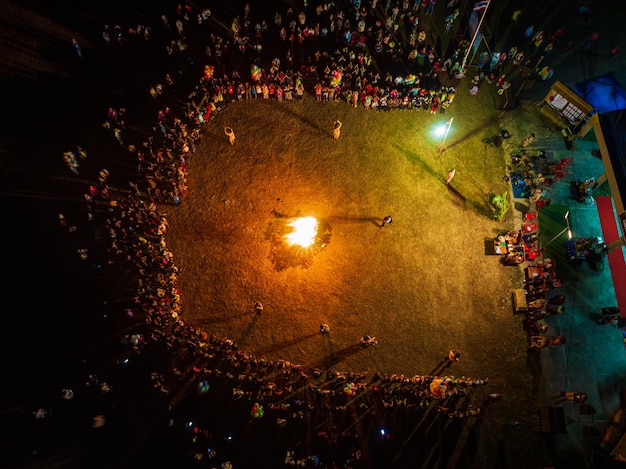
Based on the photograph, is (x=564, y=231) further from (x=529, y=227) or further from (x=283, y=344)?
(x=283, y=344)

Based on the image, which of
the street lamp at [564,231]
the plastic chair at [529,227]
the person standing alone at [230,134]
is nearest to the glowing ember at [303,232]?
the person standing alone at [230,134]

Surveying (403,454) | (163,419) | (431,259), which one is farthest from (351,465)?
(431,259)

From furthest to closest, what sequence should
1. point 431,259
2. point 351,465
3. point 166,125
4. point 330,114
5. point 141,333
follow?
point 330,114
point 166,125
point 431,259
point 141,333
point 351,465

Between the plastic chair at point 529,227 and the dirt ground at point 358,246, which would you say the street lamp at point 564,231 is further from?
the dirt ground at point 358,246

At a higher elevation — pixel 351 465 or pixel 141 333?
pixel 141 333

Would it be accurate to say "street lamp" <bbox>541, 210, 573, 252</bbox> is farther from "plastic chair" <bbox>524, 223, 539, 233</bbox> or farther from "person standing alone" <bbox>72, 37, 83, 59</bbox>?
"person standing alone" <bbox>72, 37, 83, 59</bbox>

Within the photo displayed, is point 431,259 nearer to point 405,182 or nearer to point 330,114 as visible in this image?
point 405,182

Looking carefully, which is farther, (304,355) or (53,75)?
(53,75)

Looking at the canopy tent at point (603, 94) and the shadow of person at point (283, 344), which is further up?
the canopy tent at point (603, 94)
